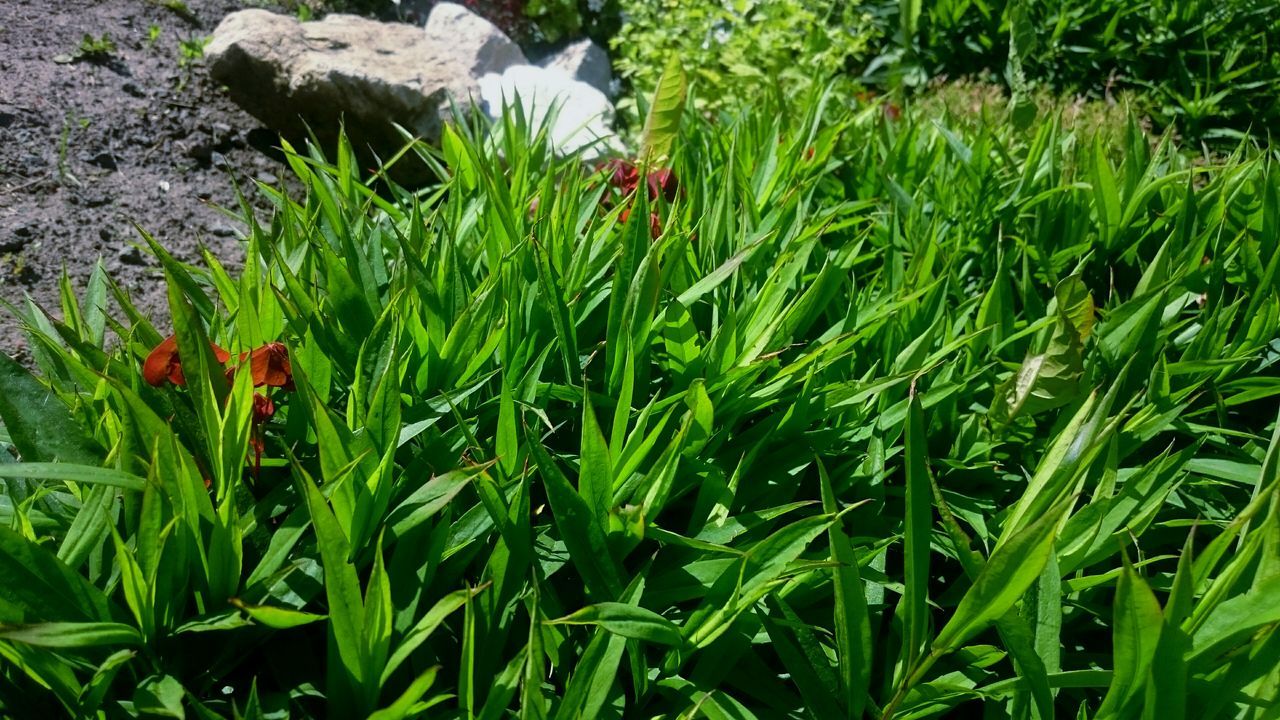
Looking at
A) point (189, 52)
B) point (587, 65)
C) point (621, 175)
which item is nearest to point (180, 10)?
point (189, 52)

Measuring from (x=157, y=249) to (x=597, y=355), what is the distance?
77 cm

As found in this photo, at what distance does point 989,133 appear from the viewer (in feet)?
8.39

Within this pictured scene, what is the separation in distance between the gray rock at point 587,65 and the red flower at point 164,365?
4.99 m

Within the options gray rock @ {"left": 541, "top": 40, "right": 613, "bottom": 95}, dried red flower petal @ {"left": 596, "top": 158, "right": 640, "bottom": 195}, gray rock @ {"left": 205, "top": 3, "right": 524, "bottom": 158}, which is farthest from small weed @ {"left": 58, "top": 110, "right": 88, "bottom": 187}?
gray rock @ {"left": 541, "top": 40, "right": 613, "bottom": 95}

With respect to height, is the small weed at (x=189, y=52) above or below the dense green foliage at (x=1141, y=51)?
above

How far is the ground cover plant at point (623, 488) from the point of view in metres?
1.06

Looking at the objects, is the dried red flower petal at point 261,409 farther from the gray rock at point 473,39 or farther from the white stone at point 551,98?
the gray rock at point 473,39

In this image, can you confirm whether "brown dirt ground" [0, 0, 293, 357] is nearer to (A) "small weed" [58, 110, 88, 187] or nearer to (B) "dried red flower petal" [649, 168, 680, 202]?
(A) "small weed" [58, 110, 88, 187]

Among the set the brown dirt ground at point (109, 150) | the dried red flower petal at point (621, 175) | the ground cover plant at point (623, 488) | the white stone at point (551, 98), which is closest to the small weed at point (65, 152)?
the brown dirt ground at point (109, 150)

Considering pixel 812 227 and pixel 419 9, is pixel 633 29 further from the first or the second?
pixel 812 227

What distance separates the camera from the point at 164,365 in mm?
1242

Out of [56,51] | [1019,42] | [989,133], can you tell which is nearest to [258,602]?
[989,133]

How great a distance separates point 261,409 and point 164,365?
0.14m

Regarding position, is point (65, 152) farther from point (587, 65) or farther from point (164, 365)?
point (587, 65)
